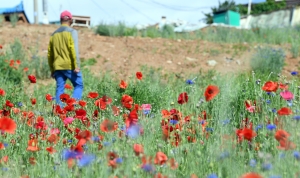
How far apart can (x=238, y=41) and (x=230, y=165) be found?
13113 millimetres

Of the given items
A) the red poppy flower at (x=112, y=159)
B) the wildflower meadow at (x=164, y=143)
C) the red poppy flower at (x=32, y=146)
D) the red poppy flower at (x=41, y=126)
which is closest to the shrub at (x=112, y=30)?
the wildflower meadow at (x=164, y=143)

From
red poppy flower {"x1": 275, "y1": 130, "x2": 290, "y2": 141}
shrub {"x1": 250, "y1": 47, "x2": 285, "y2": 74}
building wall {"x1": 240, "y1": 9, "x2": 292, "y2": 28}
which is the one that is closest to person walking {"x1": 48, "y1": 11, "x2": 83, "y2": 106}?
red poppy flower {"x1": 275, "y1": 130, "x2": 290, "y2": 141}

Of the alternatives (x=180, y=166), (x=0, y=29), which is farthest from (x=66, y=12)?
(x=0, y=29)

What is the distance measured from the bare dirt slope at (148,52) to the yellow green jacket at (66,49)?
12.2 feet

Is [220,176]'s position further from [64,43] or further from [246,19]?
[246,19]

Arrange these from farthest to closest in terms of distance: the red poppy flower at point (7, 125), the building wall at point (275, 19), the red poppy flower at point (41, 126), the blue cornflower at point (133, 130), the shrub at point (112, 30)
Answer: the building wall at point (275, 19), the shrub at point (112, 30), the red poppy flower at point (41, 126), the red poppy flower at point (7, 125), the blue cornflower at point (133, 130)

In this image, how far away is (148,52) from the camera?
1238 centimetres

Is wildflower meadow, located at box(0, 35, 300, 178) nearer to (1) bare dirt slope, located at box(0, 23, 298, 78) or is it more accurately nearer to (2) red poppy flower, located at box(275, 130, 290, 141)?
(2) red poppy flower, located at box(275, 130, 290, 141)

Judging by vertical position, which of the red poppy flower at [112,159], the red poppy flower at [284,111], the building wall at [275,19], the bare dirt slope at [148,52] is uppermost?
the building wall at [275,19]

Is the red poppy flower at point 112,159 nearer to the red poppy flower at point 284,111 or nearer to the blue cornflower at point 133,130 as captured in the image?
the blue cornflower at point 133,130

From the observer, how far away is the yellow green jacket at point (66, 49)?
6.44 meters

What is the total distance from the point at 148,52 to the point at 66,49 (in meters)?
6.01

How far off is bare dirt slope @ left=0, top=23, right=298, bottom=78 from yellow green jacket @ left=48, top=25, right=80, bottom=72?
147 inches

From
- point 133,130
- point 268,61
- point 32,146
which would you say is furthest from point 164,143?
point 268,61
